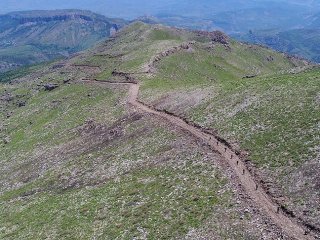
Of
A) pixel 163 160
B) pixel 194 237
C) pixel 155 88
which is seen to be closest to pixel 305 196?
pixel 194 237

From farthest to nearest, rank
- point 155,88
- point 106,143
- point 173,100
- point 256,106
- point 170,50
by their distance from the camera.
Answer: point 170,50
point 155,88
point 173,100
point 106,143
point 256,106

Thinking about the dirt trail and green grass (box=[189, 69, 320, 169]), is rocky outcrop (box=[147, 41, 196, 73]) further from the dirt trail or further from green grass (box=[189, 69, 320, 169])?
the dirt trail

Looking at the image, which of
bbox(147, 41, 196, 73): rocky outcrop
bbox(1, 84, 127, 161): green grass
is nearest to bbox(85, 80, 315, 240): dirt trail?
bbox(1, 84, 127, 161): green grass

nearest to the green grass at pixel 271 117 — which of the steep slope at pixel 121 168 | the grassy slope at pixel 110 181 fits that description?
the steep slope at pixel 121 168

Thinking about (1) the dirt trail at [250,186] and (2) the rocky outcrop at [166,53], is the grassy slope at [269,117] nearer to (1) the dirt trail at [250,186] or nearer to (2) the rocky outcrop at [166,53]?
(1) the dirt trail at [250,186]

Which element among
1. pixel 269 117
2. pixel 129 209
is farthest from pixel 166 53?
pixel 129 209

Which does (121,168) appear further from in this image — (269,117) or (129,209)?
(269,117)

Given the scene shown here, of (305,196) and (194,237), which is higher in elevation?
(305,196)

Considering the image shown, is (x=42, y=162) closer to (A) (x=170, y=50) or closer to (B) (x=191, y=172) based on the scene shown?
(B) (x=191, y=172)
